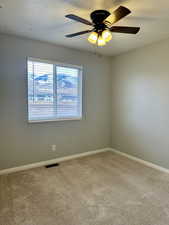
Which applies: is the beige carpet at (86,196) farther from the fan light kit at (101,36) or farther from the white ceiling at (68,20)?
the white ceiling at (68,20)

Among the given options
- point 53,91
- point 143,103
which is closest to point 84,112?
point 53,91

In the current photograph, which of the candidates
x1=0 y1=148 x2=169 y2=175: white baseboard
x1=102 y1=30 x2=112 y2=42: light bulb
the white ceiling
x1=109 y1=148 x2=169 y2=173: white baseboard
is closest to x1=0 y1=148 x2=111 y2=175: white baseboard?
x1=0 y1=148 x2=169 y2=175: white baseboard

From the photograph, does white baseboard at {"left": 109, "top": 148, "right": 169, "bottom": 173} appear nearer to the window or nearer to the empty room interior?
the empty room interior

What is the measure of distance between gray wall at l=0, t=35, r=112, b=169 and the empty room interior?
19mm

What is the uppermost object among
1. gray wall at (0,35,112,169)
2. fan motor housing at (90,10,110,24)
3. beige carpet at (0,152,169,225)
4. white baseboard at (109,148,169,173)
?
fan motor housing at (90,10,110,24)

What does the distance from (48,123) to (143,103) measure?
2125 millimetres

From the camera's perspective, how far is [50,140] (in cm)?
329

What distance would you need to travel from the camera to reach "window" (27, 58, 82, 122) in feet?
10.1

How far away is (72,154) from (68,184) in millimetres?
1132

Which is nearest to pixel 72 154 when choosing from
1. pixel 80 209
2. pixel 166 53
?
pixel 80 209

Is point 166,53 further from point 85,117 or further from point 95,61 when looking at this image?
point 85,117

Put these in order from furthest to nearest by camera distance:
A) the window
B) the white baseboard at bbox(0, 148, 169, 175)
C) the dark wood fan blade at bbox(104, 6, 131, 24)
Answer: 1. the window
2. the white baseboard at bbox(0, 148, 169, 175)
3. the dark wood fan blade at bbox(104, 6, 131, 24)

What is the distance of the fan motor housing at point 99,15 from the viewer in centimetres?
182

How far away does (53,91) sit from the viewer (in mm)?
3309
